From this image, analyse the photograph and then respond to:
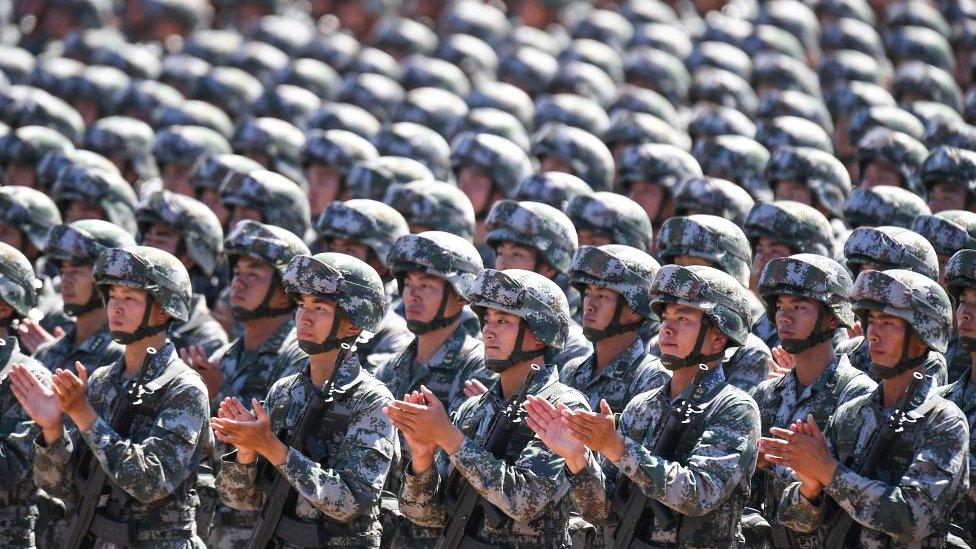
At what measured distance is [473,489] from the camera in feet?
29.7

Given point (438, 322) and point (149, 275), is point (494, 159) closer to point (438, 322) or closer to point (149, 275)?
point (438, 322)

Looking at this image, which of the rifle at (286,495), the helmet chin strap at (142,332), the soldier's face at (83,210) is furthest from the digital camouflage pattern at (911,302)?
the soldier's face at (83,210)

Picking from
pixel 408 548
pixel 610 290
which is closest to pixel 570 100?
pixel 610 290

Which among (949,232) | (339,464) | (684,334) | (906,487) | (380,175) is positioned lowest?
(380,175)

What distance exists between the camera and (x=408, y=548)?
32.2 ft

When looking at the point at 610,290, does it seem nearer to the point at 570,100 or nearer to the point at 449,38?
the point at 570,100

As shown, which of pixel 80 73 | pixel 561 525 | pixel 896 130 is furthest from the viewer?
pixel 80 73

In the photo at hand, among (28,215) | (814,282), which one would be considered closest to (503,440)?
(814,282)

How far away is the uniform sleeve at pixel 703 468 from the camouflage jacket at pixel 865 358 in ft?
5.73

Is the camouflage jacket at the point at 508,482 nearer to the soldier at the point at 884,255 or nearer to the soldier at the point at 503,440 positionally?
the soldier at the point at 503,440

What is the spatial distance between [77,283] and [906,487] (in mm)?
6461

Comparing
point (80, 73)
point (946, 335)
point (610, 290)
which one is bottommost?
point (80, 73)

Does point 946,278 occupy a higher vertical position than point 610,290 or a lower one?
higher

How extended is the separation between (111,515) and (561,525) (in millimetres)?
2493
